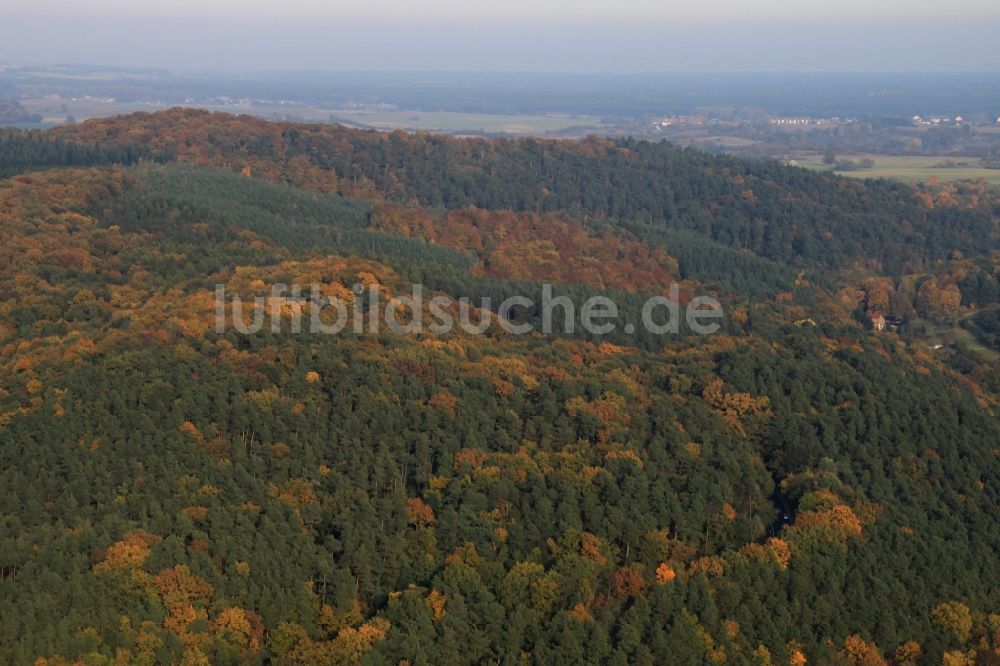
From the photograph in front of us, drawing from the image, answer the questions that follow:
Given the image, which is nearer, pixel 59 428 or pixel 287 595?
pixel 287 595

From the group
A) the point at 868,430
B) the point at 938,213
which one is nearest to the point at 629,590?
the point at 868,430

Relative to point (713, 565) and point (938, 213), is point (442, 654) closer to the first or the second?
point (713, 565)

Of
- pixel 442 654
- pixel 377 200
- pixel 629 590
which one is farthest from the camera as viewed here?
pixel 377 200

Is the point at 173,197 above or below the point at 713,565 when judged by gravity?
above

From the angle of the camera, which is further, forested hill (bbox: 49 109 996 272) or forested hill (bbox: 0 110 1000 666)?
forested hill (bbox: 49 109 996 272)

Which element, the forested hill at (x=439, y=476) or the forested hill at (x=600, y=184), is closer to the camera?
the forested hill at (x=439, y=476)
